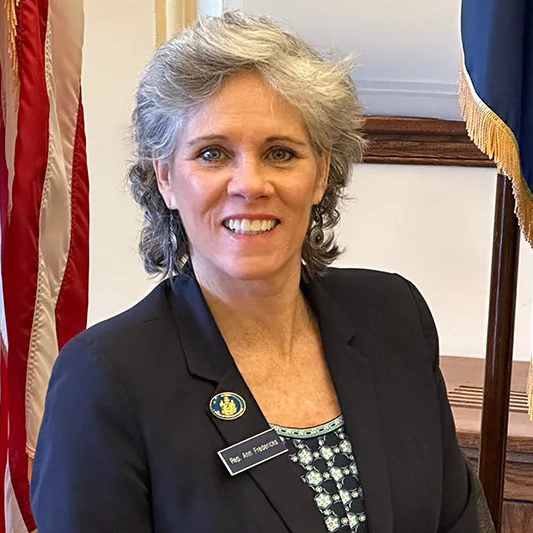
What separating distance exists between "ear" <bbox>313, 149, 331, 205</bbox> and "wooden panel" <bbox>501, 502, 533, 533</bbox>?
1122mm

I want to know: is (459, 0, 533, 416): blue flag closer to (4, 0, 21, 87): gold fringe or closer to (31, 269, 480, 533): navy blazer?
(31, 269, 480, 533): navy blazer

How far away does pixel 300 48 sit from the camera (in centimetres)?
143

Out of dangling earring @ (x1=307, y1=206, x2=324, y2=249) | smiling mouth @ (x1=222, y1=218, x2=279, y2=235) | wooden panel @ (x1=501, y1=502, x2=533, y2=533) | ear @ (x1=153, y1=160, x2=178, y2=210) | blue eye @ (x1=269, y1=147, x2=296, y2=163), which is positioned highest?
blue eye @ (x1=269, y1=147, x2=296, y2=163)

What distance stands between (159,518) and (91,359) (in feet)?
0.81

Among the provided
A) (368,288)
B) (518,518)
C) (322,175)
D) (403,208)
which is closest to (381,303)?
(368,288)

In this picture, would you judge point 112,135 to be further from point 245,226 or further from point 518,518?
point 518,518

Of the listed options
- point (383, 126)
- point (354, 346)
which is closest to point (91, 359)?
point (354, 346)

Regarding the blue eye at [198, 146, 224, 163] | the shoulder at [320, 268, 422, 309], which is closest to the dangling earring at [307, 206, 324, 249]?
the shoulder at [320, 268, 422, 309]

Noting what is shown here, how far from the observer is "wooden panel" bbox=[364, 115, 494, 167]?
267 cm

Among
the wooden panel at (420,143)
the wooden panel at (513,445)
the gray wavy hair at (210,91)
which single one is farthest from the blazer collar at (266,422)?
the wooden panel at (420,143)

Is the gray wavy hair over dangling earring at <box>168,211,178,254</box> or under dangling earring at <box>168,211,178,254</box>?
over

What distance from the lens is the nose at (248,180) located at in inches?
52.5

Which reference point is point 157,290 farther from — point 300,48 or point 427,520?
point 427,520

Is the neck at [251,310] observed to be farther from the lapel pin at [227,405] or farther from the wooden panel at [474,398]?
the wooden panel at [474,398]
